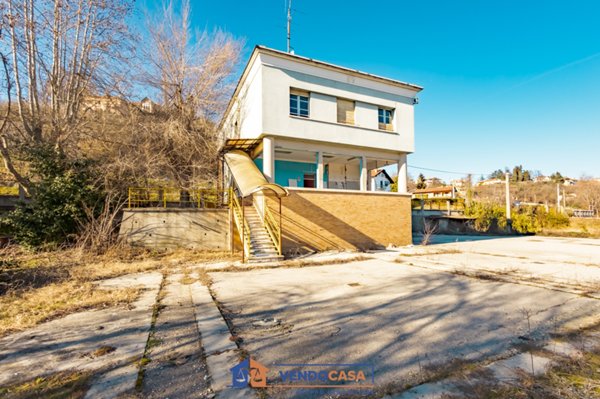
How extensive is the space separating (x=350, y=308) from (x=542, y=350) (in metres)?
2.66

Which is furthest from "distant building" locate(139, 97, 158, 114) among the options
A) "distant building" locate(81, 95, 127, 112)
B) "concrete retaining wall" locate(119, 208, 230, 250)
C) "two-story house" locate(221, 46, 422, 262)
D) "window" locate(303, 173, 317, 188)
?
"window" locate(303, 173, 317, 188)

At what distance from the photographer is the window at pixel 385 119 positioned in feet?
50.4

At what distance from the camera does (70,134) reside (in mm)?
13133

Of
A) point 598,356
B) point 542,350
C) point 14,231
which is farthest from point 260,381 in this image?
point 14,231

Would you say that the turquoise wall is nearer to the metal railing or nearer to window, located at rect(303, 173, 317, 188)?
window, located at rect(303, 173, 317, 188)

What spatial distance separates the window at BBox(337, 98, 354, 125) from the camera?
14.3 metres

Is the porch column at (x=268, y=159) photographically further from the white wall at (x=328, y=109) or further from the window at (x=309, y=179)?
the window at (x=309, y=179)

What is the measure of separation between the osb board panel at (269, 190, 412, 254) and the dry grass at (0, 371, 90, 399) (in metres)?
9.39

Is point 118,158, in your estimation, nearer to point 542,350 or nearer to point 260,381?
point 260,381

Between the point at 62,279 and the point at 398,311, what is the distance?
8.11 metres

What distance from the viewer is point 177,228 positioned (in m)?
12.5

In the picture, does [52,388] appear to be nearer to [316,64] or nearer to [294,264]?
[294,264]

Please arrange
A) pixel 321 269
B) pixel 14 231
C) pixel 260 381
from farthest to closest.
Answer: pixel 14 231, pixel 321 269, pixel 260 381

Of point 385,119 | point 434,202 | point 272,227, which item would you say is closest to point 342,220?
point 272,227
